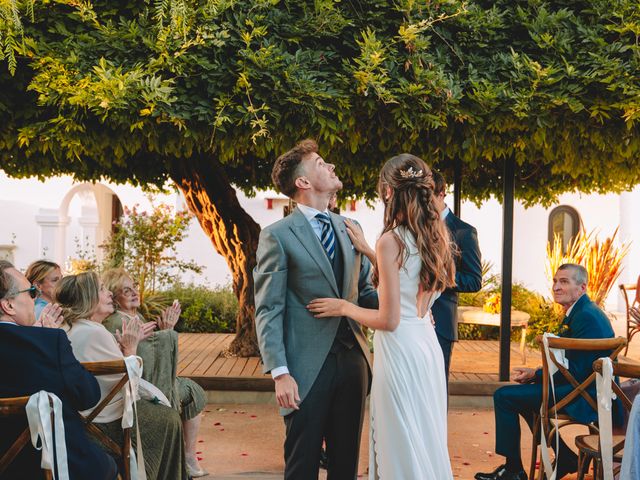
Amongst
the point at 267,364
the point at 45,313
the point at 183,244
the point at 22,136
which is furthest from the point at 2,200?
the point at 267,364

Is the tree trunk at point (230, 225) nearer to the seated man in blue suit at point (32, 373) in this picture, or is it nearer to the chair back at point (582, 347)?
the chair back at point (582, 347)

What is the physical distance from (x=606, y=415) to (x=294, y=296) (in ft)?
5.48

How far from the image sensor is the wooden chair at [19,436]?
2.78 meters

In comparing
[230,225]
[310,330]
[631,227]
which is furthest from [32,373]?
[631,227]

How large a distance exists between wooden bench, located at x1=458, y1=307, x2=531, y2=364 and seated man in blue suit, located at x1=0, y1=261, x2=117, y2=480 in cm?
760

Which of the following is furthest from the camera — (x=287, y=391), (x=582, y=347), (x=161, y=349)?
(x=161, y=349)

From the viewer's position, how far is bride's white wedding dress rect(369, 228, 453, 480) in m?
3.17

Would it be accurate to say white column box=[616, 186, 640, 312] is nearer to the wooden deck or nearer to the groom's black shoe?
the wooden deck

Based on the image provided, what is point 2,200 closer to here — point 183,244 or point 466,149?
point 183,244

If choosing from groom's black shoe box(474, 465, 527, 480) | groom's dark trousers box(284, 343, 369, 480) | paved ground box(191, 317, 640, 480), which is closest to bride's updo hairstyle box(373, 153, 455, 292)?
groom's dark trousers box(284, 343, 369, 480)

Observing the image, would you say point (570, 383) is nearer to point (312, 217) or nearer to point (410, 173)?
point (410, 173)

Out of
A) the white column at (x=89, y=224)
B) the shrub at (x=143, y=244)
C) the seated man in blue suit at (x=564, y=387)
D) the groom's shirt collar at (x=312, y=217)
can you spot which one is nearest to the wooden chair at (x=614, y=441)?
the seated man in blue suit at (x=564, y=387)

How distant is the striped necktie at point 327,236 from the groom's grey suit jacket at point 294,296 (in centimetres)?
8

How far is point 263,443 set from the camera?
599 cm
